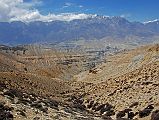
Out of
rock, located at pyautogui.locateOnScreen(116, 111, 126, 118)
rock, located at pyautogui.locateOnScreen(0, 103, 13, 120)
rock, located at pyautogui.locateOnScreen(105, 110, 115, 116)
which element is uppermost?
rock, located at pyautogui.locateOnScreen(0, 103, 13, 120)

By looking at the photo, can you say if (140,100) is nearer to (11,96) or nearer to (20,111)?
(11,96)

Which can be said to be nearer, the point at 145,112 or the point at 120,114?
the point at 145,112

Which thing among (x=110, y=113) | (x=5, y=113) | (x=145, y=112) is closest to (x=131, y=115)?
(x=145, y=112)

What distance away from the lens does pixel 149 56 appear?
117 m

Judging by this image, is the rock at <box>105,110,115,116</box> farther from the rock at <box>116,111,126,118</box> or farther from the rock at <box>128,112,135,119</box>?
the rock at <box>128,112,135,119</box>

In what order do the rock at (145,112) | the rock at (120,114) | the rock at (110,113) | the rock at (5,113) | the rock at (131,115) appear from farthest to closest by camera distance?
the rock at (110,113)
the rock at (120,114)
the rock at (131,115)
the rock at (145,112)
the rock at (5,113)

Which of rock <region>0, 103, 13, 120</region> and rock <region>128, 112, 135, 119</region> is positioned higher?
rock <region>0, 103, 13, 120</region>

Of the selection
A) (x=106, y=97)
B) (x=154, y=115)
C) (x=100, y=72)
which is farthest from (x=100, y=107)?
(x=100, y=72)

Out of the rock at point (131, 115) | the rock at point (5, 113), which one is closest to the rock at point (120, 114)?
the rock at point (131, 115)

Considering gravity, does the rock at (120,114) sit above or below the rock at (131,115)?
below

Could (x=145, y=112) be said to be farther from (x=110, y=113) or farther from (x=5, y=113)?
(x=5, y=113)

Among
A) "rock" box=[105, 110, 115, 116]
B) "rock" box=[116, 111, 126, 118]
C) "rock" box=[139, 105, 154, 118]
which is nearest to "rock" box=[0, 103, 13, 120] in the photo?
"rock" box=[139, 105, 154, 118]

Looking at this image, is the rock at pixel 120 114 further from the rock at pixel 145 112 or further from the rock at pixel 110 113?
the rock at pixel 145 112

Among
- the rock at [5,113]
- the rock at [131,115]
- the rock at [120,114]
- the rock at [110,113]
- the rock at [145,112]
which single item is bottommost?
the rock at [110,113]
